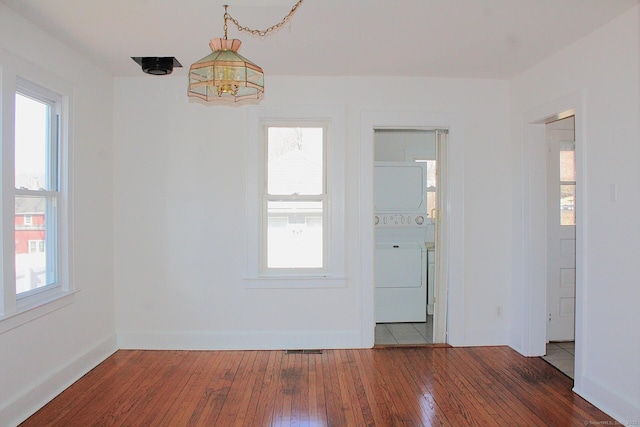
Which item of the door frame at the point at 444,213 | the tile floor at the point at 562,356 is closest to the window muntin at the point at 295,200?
the door frame at the point at 444,213

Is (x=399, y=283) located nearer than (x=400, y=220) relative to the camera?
Yes

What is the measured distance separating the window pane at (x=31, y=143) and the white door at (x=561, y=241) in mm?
4454

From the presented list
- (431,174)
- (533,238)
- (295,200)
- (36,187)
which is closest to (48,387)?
(36,187)

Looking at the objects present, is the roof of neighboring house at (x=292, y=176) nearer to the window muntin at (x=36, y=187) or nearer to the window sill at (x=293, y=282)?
the window sill at (x=293, y=282)

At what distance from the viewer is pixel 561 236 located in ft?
14.0

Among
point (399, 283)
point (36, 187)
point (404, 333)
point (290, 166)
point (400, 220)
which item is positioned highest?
point (290, 166)

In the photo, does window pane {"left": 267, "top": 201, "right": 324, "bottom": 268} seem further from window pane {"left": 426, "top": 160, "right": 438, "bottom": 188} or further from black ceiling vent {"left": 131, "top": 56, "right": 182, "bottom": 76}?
window pane {"left": 426, "top": 160, "right": 438, "bottom": 188}

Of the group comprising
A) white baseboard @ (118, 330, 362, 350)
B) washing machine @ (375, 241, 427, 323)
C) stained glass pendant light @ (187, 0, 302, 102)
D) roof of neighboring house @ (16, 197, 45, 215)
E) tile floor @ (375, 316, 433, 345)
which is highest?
stained glass pendant light @ (187, 0, 302, 102)

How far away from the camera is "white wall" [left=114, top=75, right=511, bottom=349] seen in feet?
13.2

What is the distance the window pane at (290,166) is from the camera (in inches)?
163

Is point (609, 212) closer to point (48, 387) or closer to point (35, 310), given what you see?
point (35, 310)

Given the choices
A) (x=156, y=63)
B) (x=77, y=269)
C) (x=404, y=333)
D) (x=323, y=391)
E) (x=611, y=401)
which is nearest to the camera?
(x=611, y=401)

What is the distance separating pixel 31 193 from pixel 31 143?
1.19ft

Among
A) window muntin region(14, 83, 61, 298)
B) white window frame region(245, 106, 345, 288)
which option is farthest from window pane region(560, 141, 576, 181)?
window muntin region(14, 83, 61, 298)
